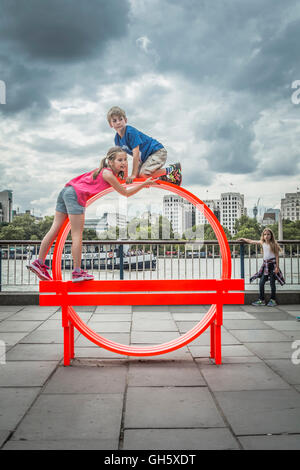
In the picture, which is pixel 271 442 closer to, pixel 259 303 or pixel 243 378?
pixel 243 378

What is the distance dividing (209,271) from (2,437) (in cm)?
834

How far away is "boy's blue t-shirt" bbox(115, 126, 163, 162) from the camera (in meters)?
4.50

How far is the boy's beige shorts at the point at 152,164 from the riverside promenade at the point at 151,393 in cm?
226

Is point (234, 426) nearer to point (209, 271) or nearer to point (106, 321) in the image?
point (106, 321)

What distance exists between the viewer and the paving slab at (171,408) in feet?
9.59

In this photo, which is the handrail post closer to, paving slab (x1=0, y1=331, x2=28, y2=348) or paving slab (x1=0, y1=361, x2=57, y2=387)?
paving slab (x1=0, y1=331, x2=28, y2=348)

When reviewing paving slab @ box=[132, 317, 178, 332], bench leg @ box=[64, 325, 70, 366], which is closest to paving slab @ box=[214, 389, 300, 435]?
bench leg @ box=[64, 325, 70, 366]

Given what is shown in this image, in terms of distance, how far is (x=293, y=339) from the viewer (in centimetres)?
571

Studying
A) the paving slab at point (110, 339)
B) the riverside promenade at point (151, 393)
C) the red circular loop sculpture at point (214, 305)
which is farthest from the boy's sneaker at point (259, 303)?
the red circular loop sculpture at point (214, 305)

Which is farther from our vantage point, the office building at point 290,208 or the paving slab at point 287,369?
the office building at point 290,208

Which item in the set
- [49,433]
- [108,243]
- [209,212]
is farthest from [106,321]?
[49,433]

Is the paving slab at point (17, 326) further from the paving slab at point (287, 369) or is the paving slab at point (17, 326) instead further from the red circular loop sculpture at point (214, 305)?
the paving slab at point (287, 369)

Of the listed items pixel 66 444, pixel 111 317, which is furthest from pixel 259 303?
pixel 66 444

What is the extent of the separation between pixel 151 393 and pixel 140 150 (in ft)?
8.74
